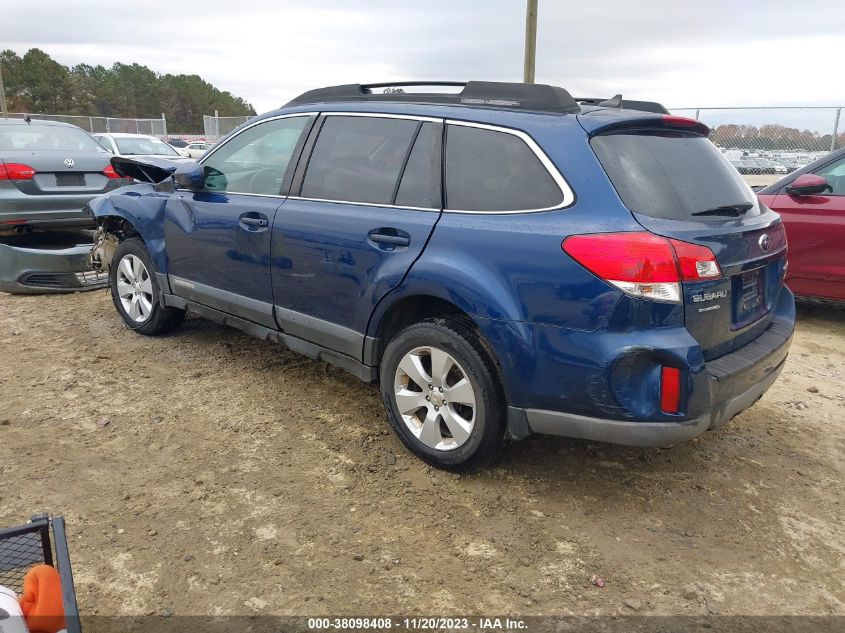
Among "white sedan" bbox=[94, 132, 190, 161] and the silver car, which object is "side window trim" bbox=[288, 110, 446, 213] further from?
"white sedan" bbox=[94, 132, 190, 161]

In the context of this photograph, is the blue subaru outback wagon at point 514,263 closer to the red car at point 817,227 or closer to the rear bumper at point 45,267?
the red car at point 817,227

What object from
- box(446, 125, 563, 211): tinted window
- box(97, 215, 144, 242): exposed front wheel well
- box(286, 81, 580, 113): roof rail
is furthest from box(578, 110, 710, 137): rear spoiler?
box(97, 215, 144, 242): exposed front wheel well

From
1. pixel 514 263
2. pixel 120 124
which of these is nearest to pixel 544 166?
pixel 514 263

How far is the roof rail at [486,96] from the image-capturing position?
10.2ft

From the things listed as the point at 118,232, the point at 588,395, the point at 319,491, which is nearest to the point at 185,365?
the point at 118,232

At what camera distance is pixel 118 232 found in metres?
5.53

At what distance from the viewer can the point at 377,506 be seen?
3088 mm

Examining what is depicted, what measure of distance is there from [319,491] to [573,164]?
1.89 meters

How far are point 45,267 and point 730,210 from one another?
6125mm

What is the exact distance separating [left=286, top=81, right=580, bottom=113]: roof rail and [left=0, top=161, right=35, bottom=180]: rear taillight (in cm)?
421

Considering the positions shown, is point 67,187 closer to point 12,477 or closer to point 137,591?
point 12,477

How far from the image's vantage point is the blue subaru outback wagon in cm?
269

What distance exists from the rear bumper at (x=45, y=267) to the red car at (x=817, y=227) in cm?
653

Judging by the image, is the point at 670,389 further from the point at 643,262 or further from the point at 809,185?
the point at 809,185
